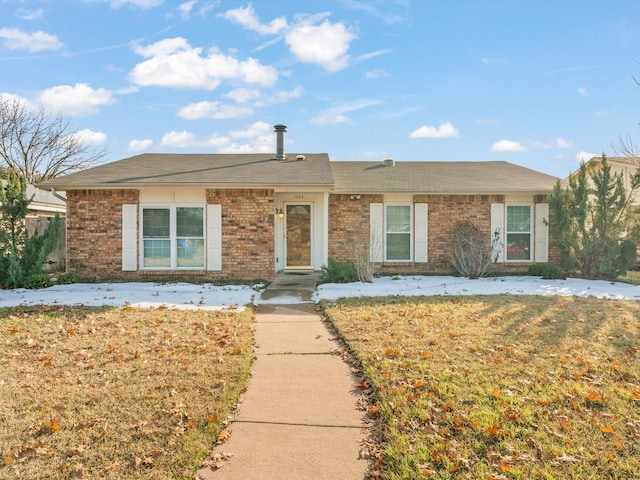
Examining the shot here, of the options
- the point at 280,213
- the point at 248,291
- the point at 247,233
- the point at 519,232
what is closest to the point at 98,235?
the point at 247,233

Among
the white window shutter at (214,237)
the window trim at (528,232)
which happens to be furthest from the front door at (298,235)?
the window trim at (528,232)

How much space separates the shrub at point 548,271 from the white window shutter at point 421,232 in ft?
10.6

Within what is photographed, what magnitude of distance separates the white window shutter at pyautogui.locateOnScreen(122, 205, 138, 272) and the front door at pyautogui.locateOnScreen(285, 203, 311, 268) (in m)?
4.50

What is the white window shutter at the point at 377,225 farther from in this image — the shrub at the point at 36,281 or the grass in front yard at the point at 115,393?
the shrub at the point at 36,281

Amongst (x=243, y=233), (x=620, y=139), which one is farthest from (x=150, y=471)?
(x=620, y=139)

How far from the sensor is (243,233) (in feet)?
38.9

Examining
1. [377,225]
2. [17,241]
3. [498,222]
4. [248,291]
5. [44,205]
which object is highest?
[44,205]

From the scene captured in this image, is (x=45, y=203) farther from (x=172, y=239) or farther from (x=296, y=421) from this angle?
(x=296, y=421)

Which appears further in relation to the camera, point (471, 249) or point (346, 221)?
point (346, 221)

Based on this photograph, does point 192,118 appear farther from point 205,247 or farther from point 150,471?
point 150,471

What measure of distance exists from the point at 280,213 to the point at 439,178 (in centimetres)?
539

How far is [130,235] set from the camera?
11875mm

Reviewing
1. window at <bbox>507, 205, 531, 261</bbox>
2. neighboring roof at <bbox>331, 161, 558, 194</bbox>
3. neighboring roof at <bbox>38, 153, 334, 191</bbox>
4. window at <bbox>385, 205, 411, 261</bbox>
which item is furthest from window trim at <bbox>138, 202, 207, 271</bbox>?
window at <bbox>507, 205, 531, 261</bbox>

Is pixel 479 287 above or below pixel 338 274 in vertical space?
below
